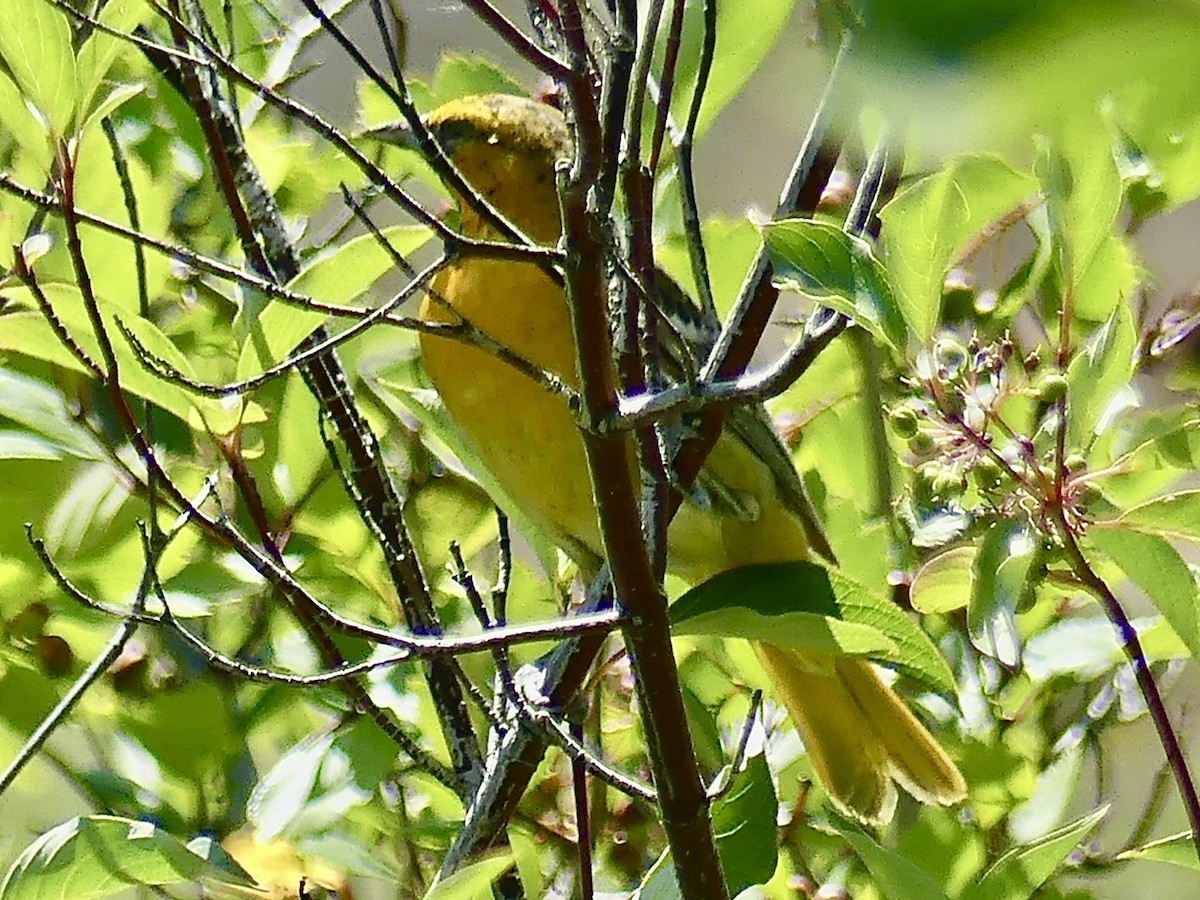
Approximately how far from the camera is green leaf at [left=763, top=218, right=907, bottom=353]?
0.82 metres

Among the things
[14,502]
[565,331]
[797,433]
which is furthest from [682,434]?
[14,502]

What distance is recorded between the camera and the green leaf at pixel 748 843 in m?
1.00

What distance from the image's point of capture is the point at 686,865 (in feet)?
3.06

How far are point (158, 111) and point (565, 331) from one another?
1.98 feet

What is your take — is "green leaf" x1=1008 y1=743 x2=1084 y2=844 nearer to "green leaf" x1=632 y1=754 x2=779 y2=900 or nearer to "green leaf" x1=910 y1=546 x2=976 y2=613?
"green leaf" x1=910 y1=546 x2=976 y2=613

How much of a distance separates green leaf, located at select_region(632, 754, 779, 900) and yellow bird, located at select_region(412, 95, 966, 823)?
1.72ft

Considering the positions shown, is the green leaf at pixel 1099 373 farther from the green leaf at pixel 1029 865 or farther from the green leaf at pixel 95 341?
the green leaf at pixel 95 341

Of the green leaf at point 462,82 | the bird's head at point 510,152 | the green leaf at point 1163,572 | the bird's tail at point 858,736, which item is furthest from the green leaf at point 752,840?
the bird's head at point 510,152

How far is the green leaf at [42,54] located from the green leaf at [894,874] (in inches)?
27.6

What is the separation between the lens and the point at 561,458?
5.56 feet

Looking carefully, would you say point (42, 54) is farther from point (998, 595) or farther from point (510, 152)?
point (510, 152)

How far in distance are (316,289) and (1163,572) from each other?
2.09 ft

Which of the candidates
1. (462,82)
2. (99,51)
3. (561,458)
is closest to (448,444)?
(561,458)

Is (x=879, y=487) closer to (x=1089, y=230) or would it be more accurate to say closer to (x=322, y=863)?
(x=1089, y=230)
